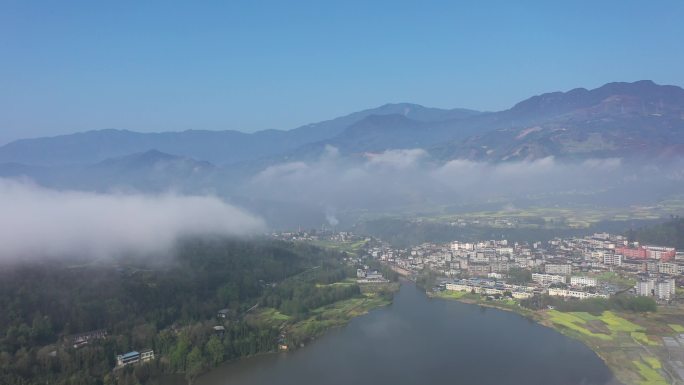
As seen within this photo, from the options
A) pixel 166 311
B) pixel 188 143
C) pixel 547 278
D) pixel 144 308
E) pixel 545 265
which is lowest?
pixel 547 278

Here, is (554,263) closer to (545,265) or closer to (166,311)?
(545,265)

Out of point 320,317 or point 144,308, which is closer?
point 144,308

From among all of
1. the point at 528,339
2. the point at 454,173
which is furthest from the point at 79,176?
the point at 528,339

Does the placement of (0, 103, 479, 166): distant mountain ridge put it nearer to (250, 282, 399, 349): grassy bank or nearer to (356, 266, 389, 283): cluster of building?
(356, 266, 389, 283): cluster of building

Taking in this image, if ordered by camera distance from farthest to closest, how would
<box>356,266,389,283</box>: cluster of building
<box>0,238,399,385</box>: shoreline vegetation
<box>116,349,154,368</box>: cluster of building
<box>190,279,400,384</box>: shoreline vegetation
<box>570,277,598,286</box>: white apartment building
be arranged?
<box>356,266,389,283</box>: cluster of building → <box>570,277,598,286</box>: white apartment building → <box>190,279,400,384</box>: shoreline vegetation → <box>116,349,154,368</box>: cluster of building → <box>0,238,399,385</box>: shoreline vegetation

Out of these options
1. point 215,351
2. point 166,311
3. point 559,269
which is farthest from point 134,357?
point 559,269

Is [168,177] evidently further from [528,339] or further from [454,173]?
[528,339]

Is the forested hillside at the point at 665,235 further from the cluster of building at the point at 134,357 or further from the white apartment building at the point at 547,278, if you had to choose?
the cluster of building at the point at 134,357

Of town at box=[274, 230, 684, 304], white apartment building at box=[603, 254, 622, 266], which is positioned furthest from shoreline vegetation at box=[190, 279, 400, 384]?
white apartment building at box=[603, 254, 622, 266]
